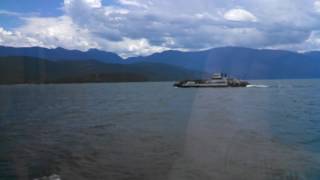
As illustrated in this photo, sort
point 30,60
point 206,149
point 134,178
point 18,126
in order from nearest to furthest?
point 134,178 → point 206,149 → point 18,126 → point 30,60

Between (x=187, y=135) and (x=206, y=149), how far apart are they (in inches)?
230

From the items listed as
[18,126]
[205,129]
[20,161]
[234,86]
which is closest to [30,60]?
[234,86]

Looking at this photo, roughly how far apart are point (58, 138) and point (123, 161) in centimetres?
985

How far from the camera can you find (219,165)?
19438mm

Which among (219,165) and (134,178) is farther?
(219,165)

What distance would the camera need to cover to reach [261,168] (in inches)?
740

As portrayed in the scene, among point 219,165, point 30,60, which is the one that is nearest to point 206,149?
point 219,165

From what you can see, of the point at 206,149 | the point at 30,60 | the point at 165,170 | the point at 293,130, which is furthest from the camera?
the point at 30,60

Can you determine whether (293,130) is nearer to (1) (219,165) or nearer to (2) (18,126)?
(1) (219,165)

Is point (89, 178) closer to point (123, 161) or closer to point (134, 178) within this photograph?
point (134, 178)

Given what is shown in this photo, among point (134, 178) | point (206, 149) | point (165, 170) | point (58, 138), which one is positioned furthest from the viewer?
point (58, 138)

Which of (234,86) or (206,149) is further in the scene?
(234,86)

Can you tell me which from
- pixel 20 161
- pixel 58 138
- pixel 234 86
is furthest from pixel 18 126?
pixel 234 86

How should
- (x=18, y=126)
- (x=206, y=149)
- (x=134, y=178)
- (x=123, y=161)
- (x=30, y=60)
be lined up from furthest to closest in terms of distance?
(x=30, y=60) → (x=18, y=126) → (x=206, y=149) → (x=123, y=161) → (x=134, y=178)
